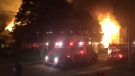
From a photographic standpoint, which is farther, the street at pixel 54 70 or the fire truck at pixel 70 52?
the fire truck at pixel 70 52

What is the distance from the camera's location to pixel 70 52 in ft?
63.3

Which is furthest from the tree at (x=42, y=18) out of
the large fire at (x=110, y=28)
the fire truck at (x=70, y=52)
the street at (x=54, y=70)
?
the large fire at (x=110, y=28)

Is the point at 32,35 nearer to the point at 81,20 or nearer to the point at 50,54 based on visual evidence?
the point at 81,20

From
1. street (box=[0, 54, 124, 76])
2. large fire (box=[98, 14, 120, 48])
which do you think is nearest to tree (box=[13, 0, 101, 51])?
street (box=[0, 54, 124, 76])

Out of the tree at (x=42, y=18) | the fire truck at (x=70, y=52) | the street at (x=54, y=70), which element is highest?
the tree at (x=42, y=18)

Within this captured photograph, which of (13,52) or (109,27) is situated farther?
(109,27)

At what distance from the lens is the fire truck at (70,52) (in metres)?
18.9

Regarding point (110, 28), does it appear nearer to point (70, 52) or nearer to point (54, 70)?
point (70, 52)

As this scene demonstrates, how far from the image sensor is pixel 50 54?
64.5 feet

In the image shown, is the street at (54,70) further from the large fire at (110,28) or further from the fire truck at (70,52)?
the large fire at (110,28)

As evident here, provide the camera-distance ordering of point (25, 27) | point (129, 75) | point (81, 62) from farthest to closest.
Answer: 1. point (25, 27)
2. point (81, 62)
3. point (129, 75)

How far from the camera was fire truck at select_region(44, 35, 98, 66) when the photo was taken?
18.9 meters

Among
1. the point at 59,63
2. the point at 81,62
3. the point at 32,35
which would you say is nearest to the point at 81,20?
the point at 32,35

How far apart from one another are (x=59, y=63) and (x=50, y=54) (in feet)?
4.42
